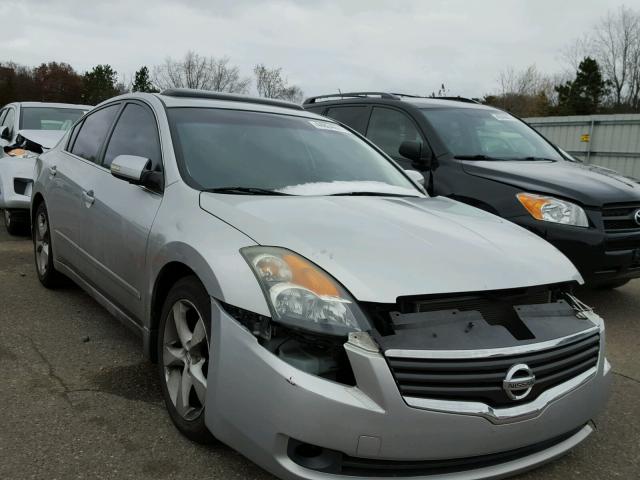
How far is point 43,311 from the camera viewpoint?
4.39 metres

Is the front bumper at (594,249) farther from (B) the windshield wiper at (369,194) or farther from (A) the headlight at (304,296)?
(A) the headlight at (304,296)

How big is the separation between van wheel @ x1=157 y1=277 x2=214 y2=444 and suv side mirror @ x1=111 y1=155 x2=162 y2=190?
674mm

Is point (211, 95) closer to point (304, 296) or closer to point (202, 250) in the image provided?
point (202, 250)

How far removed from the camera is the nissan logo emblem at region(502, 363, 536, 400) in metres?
2.08

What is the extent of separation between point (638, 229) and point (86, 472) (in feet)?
13.6

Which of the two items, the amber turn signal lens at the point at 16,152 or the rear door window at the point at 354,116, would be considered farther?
the amber turn signal lens at the point at 16,152

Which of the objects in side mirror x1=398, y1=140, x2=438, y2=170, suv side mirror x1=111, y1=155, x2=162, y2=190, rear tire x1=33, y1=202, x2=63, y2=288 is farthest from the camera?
side mirror x1=398, y1=140, x2=438, y2=170

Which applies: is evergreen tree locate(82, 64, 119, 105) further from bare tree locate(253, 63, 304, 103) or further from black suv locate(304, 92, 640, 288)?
black suv locate(304, 92, 640, 288)

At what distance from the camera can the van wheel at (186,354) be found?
8.02 ft

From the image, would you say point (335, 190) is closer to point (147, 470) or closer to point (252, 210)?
point (252, 210)

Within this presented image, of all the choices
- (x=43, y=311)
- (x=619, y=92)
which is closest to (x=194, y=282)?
(x=43, y=311)

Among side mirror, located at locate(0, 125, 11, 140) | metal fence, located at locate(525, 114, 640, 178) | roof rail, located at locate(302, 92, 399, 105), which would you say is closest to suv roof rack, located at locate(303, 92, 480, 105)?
roof rail, located at locate(302, 92, 399, 105)

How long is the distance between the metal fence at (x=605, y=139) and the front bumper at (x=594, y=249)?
1210cm

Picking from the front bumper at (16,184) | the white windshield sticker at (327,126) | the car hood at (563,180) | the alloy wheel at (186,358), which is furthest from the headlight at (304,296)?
the front bumper at (16,184)
